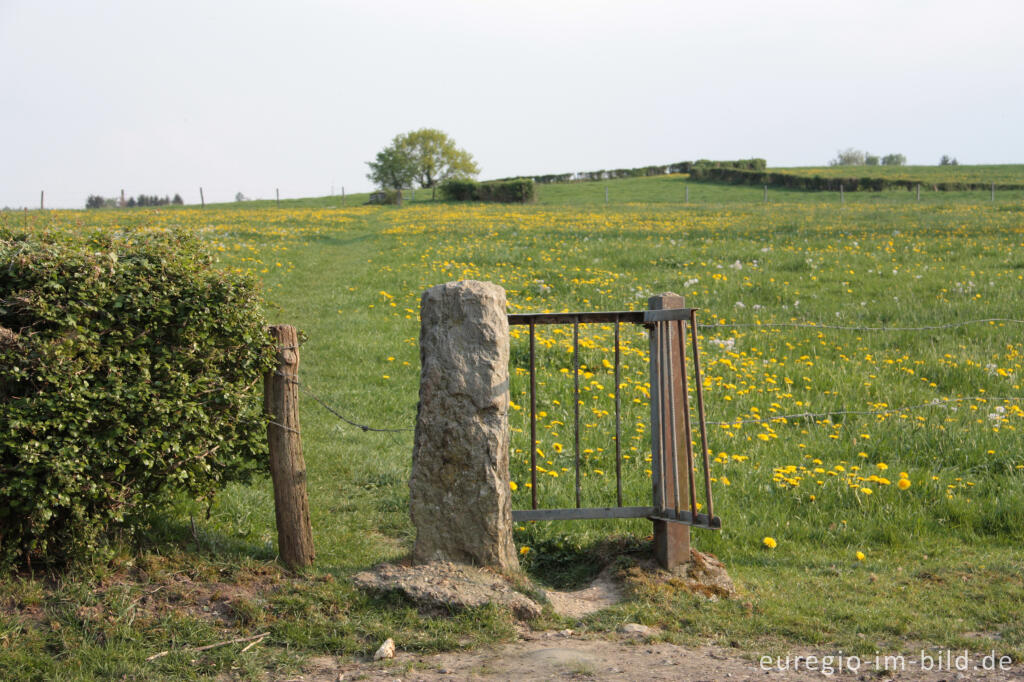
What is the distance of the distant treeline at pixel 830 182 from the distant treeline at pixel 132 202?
40018mm

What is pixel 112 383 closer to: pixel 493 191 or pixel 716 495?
pixel 716 495

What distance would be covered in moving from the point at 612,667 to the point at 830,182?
51.4 m

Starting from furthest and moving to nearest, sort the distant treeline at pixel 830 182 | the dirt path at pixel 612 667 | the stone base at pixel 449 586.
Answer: the distant treeline at pixel 830 182, the stone base at pixel 449 586, the dirt path at pixel 612 667

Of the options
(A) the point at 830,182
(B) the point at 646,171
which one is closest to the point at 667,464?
(A) the point at 830,182

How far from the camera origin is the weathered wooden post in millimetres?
5242

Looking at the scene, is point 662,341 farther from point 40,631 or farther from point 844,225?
point 844,225

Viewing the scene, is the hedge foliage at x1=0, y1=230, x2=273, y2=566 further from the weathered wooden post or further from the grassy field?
the weathered wooden post

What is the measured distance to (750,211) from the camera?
3297 cm

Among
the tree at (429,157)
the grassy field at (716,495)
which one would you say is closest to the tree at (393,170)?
the tree at (429,157)

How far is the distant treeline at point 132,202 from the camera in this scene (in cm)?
5003

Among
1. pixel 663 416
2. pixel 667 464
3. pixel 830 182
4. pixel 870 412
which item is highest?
pixel 830 182

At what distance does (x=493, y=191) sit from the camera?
1909 inches

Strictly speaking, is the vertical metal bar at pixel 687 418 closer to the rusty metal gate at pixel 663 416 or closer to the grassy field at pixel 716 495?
the rusty metal gate at pixel 663 416

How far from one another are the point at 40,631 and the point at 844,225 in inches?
951
